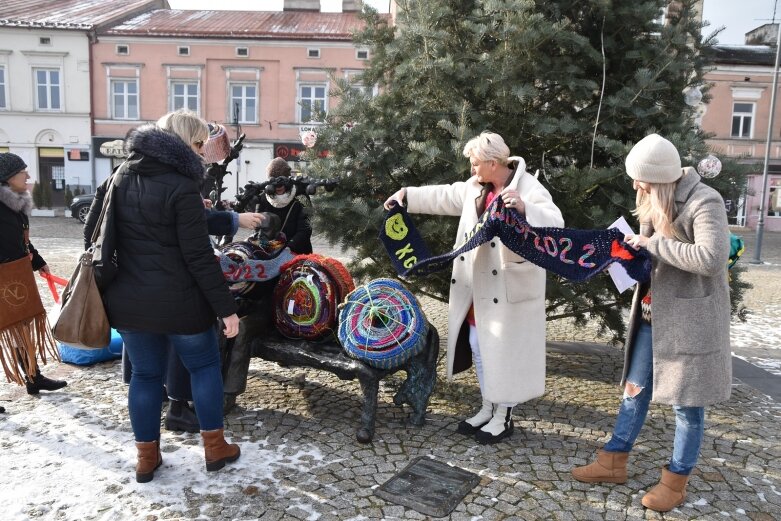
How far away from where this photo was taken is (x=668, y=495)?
303cm

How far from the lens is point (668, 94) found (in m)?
4.48

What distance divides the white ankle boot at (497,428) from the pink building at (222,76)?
23050 millimetres

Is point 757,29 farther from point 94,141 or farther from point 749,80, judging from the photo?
point 94,141

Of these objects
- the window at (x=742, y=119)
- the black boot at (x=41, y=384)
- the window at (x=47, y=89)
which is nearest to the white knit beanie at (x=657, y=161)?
the black boot at (x=41, y=384)

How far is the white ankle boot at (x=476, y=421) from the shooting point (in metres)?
3.88

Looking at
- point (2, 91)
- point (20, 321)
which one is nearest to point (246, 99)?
point (2, 91)

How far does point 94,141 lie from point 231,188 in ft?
21.1

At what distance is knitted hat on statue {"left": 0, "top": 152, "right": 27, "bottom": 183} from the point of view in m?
4.11

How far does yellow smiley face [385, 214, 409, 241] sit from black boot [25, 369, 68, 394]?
8.80ft

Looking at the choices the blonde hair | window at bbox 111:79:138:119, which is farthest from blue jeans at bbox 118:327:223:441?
window at bbox 111:79:138:119

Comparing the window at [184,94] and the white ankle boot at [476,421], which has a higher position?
the window at [184,94]

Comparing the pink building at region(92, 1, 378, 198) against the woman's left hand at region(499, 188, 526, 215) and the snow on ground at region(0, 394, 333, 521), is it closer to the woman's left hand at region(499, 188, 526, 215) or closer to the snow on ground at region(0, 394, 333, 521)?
the snow on ground at region(0, 394, 333, 521)

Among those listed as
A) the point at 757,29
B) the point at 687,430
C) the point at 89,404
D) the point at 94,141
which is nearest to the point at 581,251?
the point at 687,430

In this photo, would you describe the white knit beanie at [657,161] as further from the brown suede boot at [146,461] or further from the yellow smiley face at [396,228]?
the brown suede boot at [146,461]
